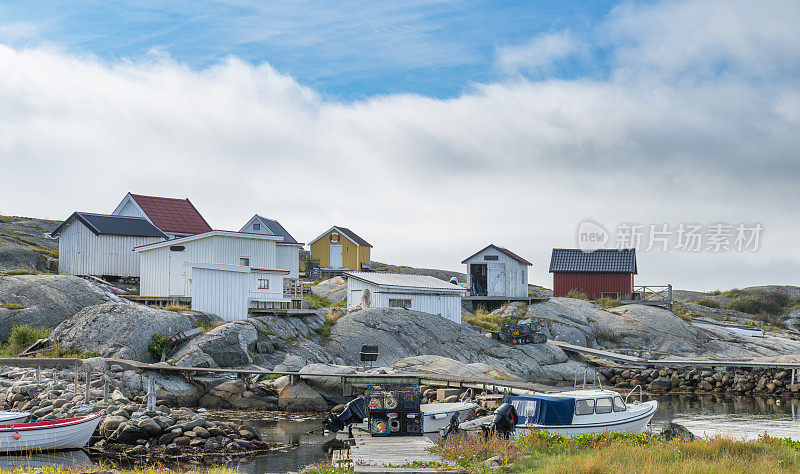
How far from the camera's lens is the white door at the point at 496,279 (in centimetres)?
6388

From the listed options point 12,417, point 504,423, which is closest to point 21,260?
point 12,417

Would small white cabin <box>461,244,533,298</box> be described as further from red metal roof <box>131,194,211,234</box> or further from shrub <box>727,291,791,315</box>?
shrub <box>727,291,791,315</box>

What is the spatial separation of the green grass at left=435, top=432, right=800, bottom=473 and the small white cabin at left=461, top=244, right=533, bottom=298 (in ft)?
147

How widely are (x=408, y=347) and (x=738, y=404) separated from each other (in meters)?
18.8

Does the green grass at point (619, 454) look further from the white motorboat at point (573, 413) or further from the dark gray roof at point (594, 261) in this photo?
the dark gray roof at point (594, 261)

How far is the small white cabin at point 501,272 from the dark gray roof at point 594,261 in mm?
8728

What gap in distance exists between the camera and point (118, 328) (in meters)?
36.8

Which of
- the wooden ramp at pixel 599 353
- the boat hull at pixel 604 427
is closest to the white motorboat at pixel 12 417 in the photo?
the boat hull at pixel 604 427

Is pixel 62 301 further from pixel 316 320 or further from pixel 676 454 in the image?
pixel 676 454

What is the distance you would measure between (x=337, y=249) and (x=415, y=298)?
2755 cm

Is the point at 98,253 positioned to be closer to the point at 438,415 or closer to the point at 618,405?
the point at 438,415

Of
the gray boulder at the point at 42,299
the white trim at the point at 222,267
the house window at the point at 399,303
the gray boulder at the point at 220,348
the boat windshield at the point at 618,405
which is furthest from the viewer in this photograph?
the house window at the point at 399,303

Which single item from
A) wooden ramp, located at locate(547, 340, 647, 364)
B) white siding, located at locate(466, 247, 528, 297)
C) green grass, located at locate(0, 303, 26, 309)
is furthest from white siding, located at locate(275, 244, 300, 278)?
green grass, located at locate(0, 303, 26, 309)

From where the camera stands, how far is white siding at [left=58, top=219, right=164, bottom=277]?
51.5m
